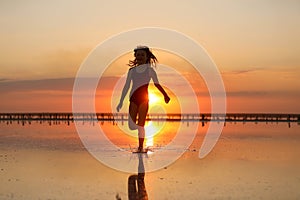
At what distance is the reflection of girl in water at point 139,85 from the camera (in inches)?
619

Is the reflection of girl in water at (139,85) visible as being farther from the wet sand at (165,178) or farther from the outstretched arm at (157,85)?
the wet sand at (165,178)

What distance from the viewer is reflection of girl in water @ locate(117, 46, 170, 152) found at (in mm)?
15719

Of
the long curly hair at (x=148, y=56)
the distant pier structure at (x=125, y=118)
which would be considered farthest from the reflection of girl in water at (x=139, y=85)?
the distant pier structure at (x=125, y=118)

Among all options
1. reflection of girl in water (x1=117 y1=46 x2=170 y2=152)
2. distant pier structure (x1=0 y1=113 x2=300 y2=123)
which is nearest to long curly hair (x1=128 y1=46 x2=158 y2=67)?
reflection of girl in water (x1=117 y1=46 x2=170 y2=152)

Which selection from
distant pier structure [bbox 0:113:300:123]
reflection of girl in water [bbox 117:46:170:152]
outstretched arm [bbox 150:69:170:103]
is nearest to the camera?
outstretched arm [bbox 150:69:170:103]

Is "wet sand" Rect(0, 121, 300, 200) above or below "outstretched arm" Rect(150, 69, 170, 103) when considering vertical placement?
below

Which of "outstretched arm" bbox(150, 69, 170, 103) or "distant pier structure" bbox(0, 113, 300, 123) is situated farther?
"distant pier structure" bbox(0, 113, 300, 123)

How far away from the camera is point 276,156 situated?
1584 cm

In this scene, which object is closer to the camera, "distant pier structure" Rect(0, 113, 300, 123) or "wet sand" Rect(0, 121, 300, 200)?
"wet sand" Rect(0, 121, 300, 200)

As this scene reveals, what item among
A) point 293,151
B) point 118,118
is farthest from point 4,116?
point 293,151

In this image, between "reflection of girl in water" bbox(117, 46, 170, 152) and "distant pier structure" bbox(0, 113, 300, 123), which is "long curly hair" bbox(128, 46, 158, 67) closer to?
"reflection of girl in water" bbox(117, 46, 170, 152)

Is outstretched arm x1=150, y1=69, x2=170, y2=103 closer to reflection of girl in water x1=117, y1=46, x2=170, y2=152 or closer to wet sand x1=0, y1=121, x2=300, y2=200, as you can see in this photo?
reflection of girl in water x1=117, y1=46, x2=170, y2=152

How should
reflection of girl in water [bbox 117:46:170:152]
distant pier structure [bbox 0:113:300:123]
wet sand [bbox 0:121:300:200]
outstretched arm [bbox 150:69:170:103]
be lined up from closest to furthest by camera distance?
wet sand [bbox 0:121:300:200], outstretched arm [bbox 150:69:170:103], reflection of girl in water [bbox 117:46:170:152], distant pier structure [bbox 0:113:300:123]

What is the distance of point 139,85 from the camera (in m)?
15.7
